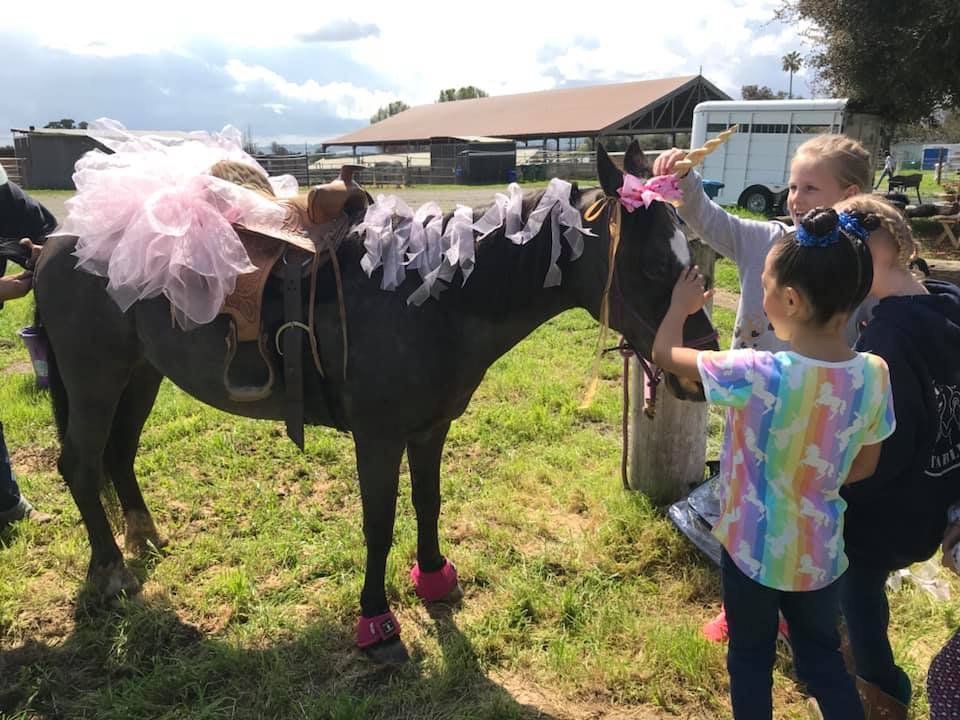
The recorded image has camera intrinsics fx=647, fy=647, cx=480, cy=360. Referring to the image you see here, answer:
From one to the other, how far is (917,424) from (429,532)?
190 centimetres

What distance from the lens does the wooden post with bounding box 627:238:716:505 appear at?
3336 mm

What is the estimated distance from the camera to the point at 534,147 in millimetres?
44531

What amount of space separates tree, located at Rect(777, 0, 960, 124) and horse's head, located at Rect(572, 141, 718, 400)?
14270mm

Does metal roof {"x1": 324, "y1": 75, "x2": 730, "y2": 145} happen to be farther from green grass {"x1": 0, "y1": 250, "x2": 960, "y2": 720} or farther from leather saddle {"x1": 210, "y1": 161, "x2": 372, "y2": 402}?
leather saddle {"x1": 210, "y1": 161, "x2": 372, "y2": 402}

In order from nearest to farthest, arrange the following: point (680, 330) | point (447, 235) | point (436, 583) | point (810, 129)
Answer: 1. point (680, 330)
2. point (447, 235)
3. point (436, 583)
4. point (810, 129)

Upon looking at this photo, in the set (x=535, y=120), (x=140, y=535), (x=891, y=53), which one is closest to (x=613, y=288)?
(x=140, y=535)

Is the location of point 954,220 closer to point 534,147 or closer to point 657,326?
point 657,326

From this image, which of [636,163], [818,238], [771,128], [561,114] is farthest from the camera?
[561,114]

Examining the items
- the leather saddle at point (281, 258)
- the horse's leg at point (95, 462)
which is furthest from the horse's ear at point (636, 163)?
the horse's leg at point (95, 462)

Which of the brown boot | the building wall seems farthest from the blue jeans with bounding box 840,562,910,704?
the building wall

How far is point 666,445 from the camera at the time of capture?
340cm

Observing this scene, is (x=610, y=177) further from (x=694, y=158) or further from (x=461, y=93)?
(x=461, y=93)

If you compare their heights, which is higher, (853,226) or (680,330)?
(853,226)

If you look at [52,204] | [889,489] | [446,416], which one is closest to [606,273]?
[446,416]
